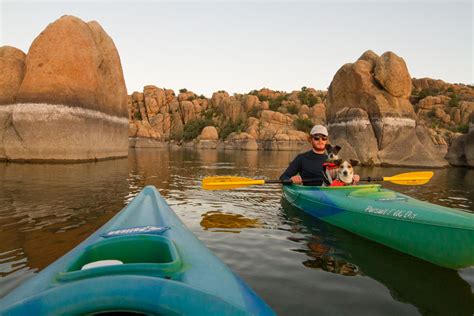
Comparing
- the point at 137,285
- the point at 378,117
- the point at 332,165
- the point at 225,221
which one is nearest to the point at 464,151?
the point at 378,117

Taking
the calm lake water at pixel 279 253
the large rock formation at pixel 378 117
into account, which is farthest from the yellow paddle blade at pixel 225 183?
the large rock formation at pixel 378 117

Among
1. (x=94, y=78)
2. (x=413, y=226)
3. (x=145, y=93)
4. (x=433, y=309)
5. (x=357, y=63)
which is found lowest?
(x=433, y=309)

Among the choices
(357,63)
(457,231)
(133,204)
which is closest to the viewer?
(457,231)

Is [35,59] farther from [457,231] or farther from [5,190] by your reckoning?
[457,231]

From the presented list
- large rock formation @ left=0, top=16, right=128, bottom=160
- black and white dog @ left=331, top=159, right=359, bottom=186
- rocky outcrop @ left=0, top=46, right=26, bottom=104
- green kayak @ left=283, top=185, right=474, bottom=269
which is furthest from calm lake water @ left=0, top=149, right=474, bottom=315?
rocky outcrop @ left=0, top=46, right=26, bottom=104

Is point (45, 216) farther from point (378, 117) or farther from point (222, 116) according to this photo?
point (222, 116)

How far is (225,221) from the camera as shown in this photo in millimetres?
6312

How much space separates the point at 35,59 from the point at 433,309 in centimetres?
2304

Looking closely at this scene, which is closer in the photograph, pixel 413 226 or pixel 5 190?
pixel 413 226

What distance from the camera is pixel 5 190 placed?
886cm

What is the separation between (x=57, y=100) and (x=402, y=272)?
19959mm

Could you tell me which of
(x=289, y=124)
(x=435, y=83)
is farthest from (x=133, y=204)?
(x=435, y=83)

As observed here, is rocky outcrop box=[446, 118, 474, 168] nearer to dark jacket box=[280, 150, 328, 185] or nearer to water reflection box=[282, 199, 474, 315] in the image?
dark jacket box=[280, 150, 328, 185]

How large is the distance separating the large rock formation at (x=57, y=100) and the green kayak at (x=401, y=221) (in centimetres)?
1708
